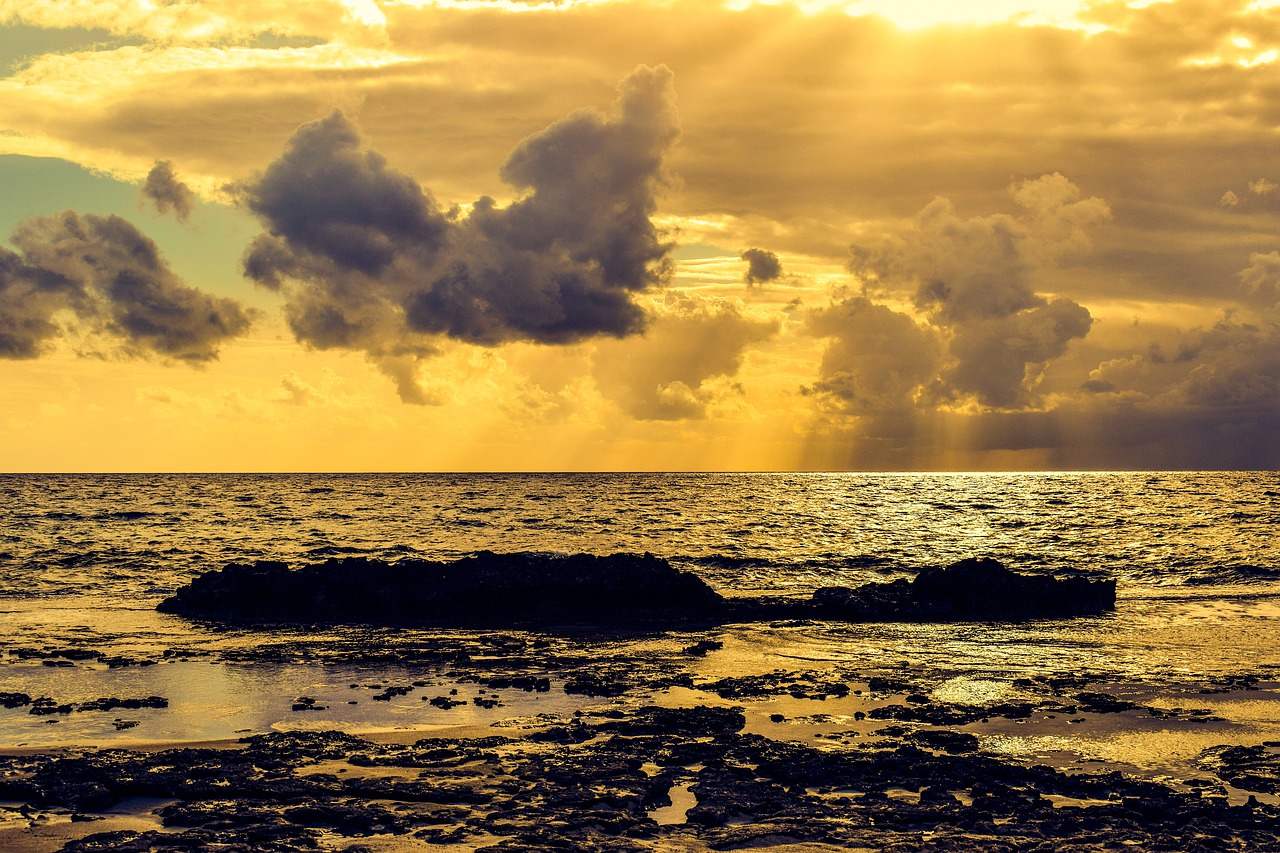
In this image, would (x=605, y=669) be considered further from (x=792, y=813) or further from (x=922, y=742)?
(x=792, y=813)

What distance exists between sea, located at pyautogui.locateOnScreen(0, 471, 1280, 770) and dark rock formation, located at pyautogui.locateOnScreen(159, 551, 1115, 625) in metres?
1.71

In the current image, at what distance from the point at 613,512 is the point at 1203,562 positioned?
51923 millimetres

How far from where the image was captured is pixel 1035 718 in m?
17.8

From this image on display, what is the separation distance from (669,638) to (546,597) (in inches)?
240

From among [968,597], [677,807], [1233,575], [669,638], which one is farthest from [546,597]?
[1233,575]

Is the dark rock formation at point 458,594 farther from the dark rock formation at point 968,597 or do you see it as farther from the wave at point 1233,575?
the wave at point 1233,575

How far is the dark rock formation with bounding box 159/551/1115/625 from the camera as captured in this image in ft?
104

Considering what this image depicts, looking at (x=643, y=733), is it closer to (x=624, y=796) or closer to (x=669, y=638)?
(x=624, y=796)

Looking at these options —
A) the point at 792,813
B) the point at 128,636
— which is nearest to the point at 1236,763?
the point at 792,813

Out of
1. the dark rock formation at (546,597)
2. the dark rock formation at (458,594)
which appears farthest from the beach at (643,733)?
the dark rock formation at (458,594)

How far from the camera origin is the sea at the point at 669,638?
17812 mm

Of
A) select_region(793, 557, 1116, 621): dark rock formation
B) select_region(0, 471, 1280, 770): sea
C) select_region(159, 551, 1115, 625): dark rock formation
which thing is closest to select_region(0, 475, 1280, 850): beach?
select_region(0, 471, 1280, 770): sea

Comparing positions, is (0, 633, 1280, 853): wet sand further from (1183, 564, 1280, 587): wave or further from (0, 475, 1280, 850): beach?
(1183, 564, 1280, 587): wave

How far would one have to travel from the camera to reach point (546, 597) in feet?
107
